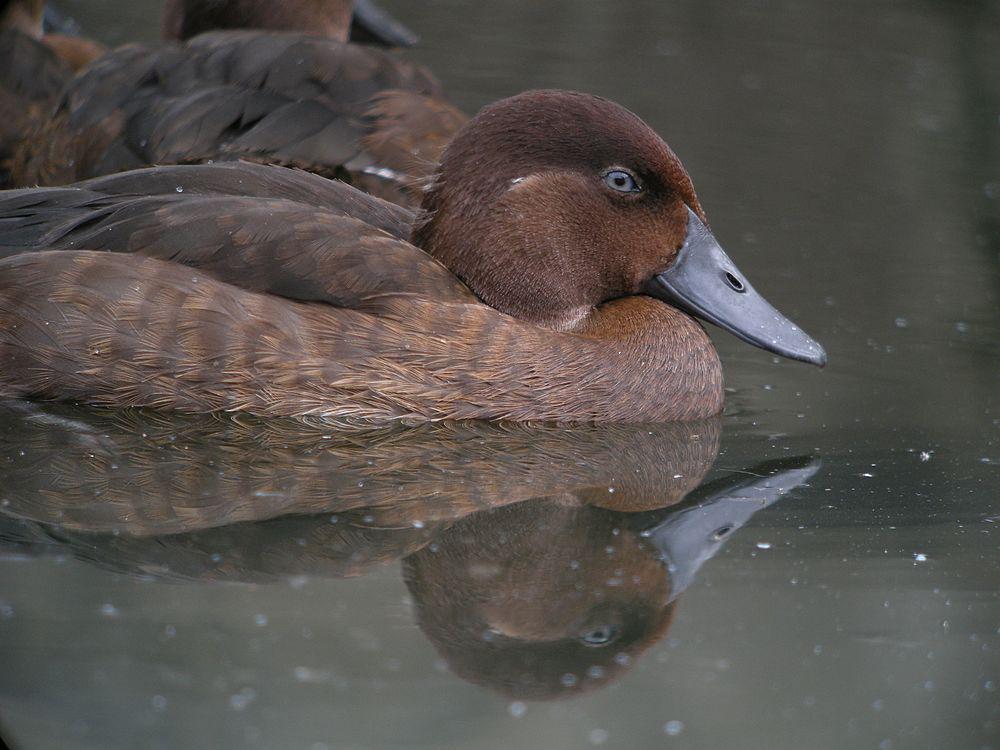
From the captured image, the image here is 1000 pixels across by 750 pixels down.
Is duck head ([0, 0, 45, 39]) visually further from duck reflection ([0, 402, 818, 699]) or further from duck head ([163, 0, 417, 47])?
duck reflection ([0, 402, 818, 699])

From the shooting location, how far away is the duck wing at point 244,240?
15.1ft

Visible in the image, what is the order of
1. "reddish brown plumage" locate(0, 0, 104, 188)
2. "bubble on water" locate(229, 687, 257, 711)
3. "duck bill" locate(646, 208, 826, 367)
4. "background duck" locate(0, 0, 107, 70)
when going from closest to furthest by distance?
"bubble on water" locate(229, 687, 257, 711) → "duck bill" locate(646, 208, 826, 367) → "reddish brown plumage" locate(0, 0, 104, 188) → "background duck" locate(0, 0, 107, 70)

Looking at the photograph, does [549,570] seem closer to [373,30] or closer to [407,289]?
[407,289]

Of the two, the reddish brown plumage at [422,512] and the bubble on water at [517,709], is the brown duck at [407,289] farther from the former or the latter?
the bubble on water at [517,709]

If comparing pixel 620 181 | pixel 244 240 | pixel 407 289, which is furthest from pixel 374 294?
pixel 620 181

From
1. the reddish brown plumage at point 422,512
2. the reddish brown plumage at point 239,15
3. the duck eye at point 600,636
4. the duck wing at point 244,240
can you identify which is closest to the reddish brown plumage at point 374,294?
the duck wing at point 244,240

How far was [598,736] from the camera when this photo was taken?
319cm

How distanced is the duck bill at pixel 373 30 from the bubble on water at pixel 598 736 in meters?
6.17

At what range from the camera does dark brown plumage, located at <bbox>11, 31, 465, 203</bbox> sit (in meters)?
6.05

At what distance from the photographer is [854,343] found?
19.0 feet

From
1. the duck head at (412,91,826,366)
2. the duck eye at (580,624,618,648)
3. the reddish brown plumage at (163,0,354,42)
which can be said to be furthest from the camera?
the reddish brown plumage at (163,0,354,42)

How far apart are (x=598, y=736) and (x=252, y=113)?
3.58 m

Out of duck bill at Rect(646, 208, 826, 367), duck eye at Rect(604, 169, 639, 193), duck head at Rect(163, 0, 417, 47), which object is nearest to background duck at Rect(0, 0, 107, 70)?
duck head at Rect(163, 0, 417, 47)

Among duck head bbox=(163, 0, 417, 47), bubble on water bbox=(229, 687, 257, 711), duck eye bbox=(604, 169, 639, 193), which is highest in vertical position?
duck eye bbox=(604, 169, 639, 193)
